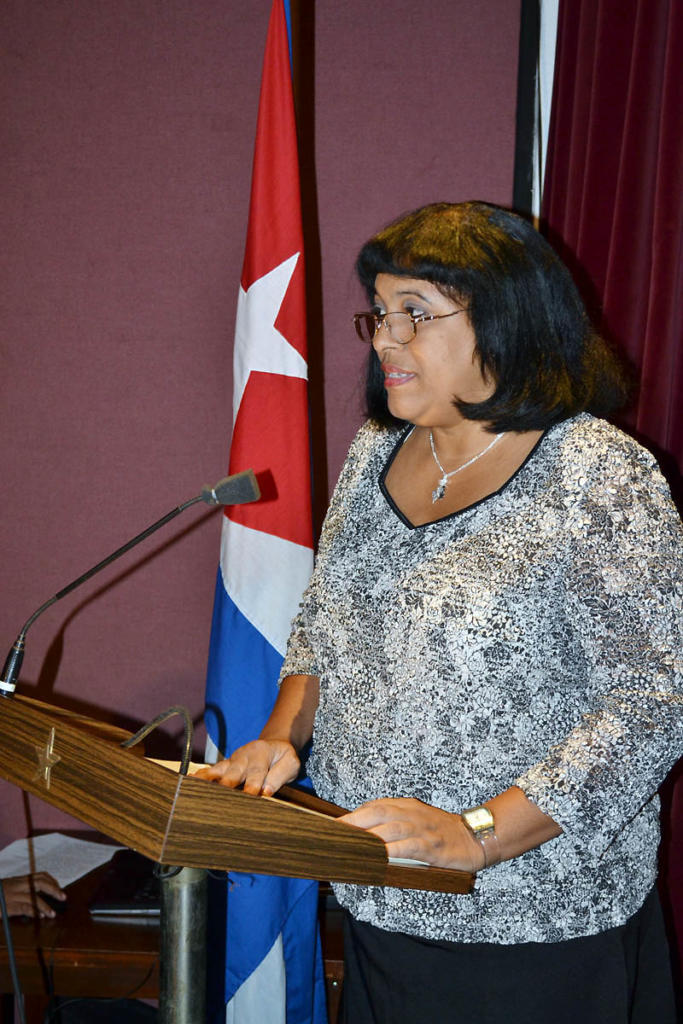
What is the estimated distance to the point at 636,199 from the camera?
2.17m

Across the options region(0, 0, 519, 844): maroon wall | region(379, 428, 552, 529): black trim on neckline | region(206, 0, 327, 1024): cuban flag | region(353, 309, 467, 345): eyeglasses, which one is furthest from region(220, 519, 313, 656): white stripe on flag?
region(353, 309, 467, 345): eyeglasses

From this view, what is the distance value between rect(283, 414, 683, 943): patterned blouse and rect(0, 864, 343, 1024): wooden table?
101 centimetres

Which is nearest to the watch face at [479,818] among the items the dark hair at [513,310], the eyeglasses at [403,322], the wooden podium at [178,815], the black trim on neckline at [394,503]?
the wooden podium at [178,815]

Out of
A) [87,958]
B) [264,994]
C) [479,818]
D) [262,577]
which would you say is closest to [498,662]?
[479,818]

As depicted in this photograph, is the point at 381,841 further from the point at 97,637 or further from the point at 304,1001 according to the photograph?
the point at 97,637

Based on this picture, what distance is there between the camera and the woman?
4.17ft

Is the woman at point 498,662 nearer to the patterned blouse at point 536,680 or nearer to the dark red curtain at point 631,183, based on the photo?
the patterned blouse at point 536,680

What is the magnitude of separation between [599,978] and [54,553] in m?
2.02

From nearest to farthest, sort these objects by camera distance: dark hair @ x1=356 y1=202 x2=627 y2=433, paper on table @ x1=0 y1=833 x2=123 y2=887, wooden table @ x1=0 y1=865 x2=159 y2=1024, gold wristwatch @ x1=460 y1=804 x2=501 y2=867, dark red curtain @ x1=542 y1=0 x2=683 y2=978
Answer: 1. gold wristwatch @ x1=460 y1=804 x2=501 y2=867
2. dark hair @ x1=356 y1=202 x2=627 y2=433
3. dark red curtain @ x1=542 y1=0 x2=683 y2=978
4. wooden table @ x1=0 y1=865 x2=159 y2=1024
5. paper on table @ x1=0 y1=833 x2=123 y2=887

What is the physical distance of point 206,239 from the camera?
2828 millimetres

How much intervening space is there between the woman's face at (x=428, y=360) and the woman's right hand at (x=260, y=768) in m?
0.56

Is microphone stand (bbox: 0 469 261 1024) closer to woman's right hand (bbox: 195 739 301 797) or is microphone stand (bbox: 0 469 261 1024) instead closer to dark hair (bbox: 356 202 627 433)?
woman's right hand (bbox: 195 739 301 797)

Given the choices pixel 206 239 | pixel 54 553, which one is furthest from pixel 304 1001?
pixel 206 239

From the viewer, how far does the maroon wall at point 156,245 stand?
2.76 metres
